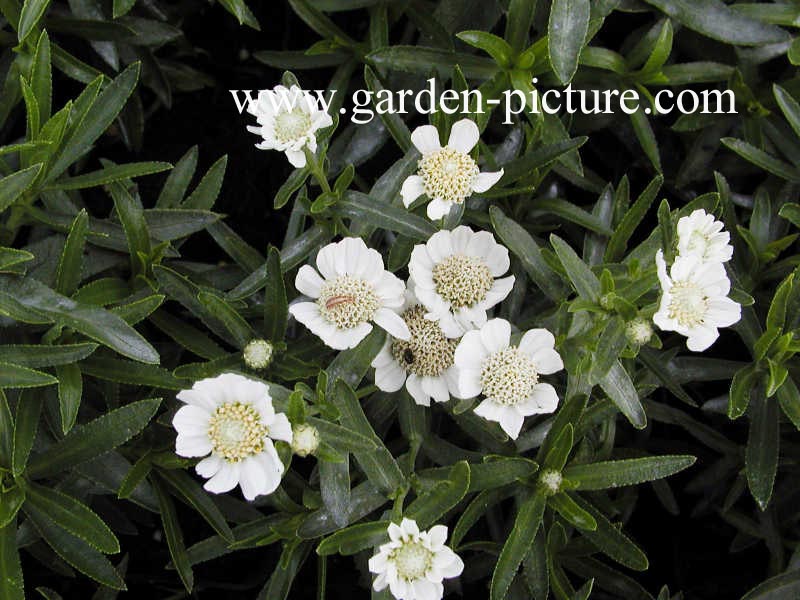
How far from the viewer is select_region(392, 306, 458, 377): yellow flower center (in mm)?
1790

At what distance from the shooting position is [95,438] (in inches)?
72.8

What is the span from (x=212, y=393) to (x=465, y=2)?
1.26m

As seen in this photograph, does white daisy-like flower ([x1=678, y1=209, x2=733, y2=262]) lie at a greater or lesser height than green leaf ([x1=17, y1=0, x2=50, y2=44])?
lesser

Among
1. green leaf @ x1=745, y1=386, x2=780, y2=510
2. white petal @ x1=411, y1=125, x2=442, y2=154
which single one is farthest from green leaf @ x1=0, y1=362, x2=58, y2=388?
green leaf @ x1=745, y1=386, x2=780, y2=510

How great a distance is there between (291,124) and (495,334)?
0.52 meters

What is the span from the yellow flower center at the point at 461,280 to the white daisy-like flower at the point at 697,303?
34 cm

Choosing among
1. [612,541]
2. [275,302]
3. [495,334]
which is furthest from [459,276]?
[612,541]

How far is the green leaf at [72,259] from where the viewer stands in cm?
188

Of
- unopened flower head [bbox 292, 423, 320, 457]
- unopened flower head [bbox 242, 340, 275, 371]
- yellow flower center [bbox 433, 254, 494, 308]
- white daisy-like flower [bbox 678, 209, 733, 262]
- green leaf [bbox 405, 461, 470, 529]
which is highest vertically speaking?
white daisy-like flower [bbox 678, 209, 733, 262]

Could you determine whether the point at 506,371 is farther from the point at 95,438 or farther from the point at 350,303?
the point at 95,438

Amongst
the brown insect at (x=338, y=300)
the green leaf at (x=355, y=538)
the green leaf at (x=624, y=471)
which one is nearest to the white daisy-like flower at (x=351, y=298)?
the brown insect at (x=338, y=300)

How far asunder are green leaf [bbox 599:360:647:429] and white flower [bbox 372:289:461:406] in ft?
0.92

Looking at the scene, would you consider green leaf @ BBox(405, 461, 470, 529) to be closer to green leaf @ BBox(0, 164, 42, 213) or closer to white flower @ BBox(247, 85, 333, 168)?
white flower @ BBox(247, 85, 333, 168)

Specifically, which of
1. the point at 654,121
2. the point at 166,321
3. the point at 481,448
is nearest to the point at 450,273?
the point at 481,448
